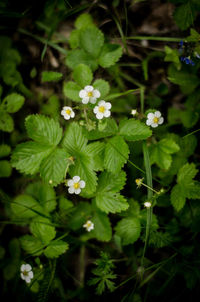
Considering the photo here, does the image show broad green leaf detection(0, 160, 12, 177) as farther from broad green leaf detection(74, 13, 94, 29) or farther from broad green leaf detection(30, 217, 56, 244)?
broad green leaf detection(74, 13, 94, 29)

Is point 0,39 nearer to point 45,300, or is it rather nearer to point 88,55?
point 88,55

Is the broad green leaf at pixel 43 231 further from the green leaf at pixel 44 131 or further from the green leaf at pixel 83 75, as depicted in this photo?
the green leaf at pixel 83 75

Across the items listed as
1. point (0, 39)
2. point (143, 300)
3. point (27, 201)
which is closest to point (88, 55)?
point (0, 39)

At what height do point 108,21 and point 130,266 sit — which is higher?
point 108,21

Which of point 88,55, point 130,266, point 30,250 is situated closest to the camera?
point 30,250

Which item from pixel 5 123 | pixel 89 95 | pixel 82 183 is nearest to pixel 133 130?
pixel 89 95

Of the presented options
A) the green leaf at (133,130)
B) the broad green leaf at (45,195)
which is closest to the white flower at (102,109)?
the green leaf at (133,130)

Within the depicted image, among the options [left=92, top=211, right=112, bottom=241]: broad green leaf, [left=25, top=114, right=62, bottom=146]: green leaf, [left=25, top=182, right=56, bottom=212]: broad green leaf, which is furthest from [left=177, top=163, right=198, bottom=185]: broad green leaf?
[left=25, top=182, right=56, bottom=212]: broad green leaf

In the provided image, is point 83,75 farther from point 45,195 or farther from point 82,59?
point 45,195
